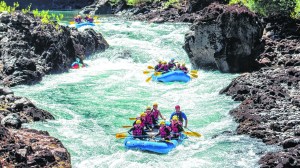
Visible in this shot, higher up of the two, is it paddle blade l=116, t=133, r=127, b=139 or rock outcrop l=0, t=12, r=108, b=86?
rock outcrop l=0, t=12, r=108, b=86

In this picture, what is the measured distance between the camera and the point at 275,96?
1906cm

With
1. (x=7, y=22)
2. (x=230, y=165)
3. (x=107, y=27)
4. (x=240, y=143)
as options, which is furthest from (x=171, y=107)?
(x=107, y=27)

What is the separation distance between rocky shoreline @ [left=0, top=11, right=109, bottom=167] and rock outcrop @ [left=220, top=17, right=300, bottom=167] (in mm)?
6829

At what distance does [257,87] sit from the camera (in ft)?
68.3

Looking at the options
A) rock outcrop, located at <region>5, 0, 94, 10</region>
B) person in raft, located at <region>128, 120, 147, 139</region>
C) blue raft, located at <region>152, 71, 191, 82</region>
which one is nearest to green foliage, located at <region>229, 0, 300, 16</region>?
blue raft, located at <region>152, 71, 191, 82</region>

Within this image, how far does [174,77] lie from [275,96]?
7.69 meters

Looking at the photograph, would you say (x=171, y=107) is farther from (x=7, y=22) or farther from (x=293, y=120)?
(x=7, y=22)

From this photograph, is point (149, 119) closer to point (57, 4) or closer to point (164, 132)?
point (164, 132)

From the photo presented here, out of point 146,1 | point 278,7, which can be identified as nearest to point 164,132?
point 278,7

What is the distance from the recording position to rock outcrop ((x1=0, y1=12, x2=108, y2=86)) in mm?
23891

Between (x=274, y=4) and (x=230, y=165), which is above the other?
(x=274, y=4)

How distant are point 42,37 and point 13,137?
53.9 ft

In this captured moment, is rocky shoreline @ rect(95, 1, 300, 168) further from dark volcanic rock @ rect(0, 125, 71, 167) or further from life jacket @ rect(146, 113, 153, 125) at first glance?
dark volcanic rock @ rect(0, 125, 71, 167)

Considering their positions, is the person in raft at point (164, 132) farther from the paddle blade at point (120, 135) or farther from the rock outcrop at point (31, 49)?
the rock outcrop at point (31, 49)
